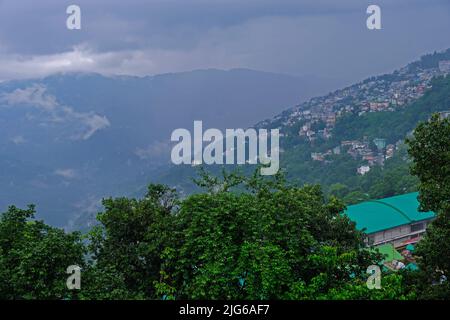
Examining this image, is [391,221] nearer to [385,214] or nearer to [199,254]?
[385,214]

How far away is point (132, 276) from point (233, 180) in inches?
171

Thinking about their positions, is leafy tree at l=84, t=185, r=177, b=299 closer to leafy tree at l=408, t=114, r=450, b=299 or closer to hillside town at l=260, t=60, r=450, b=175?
leafy tree at l=408, t=114, r=450, b=299

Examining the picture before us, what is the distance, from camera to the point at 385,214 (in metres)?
30.5

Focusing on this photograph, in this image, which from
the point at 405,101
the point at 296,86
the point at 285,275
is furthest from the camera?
the point at 296,86

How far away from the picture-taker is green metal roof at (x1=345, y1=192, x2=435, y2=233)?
28969mm

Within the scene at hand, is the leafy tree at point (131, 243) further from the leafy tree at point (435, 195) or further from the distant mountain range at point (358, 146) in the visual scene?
the distant mountain range at point (358, 146)

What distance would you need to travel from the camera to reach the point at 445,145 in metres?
10.4

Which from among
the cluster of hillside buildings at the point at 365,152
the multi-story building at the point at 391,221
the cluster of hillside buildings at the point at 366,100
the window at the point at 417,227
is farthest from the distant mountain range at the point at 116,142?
the window at the point at 417,227

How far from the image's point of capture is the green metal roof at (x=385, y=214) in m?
29.0

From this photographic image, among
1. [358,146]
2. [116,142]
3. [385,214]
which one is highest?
[116,142]

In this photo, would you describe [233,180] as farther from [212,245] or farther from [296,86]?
[296,86]

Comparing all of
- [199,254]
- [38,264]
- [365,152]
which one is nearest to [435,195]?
[199,254]
